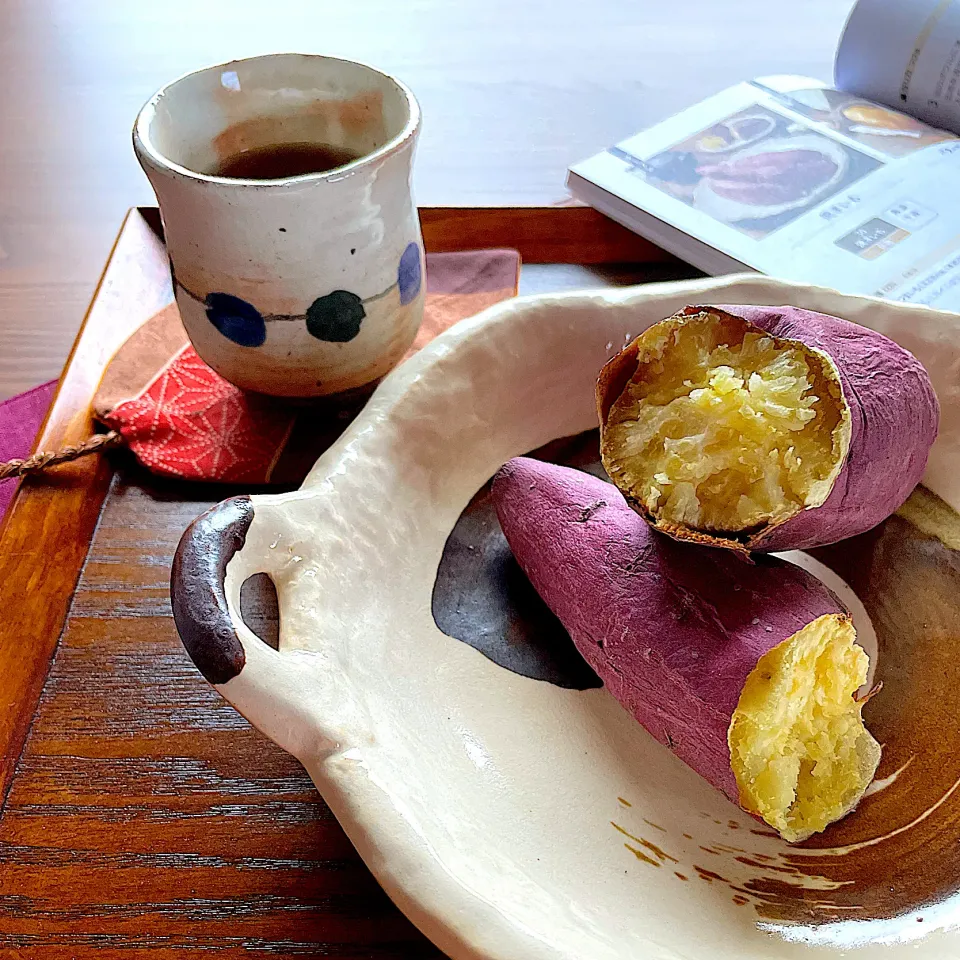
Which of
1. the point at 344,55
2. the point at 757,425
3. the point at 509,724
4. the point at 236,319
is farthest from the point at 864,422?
the point at 344,55

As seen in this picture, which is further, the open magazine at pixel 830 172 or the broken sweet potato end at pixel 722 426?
the open magazine at pixel 830 172

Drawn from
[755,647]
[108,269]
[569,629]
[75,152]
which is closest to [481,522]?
[569,629]

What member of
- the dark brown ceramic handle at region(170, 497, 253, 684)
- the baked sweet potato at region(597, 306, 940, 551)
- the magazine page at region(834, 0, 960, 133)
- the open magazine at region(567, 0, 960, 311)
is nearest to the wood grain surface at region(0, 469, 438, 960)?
the dark brown ceramic handle at region(170, 497, 253, 684)

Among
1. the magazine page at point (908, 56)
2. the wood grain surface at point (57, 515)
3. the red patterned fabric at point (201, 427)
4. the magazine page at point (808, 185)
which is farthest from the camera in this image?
the magazine page at point (908, 56)

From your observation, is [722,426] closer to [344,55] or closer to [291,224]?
[291,224]

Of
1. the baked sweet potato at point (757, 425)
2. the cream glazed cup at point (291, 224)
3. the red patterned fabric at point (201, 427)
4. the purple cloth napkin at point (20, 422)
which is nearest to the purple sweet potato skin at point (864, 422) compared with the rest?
the baked sweet potato at point (757, 425)

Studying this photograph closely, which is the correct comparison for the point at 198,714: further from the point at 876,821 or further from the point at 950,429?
the point at 950,429

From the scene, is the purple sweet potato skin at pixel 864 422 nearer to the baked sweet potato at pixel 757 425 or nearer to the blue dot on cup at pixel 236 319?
the baked sweet potato at pixel 757 425
